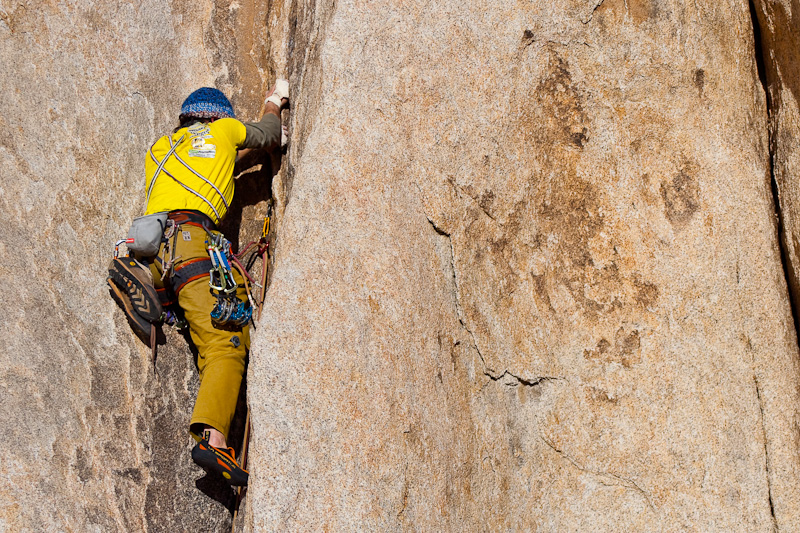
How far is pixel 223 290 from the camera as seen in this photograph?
15.0 ft

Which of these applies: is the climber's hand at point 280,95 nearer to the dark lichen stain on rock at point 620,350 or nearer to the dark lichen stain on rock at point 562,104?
the dark lichen stain on rock at point 562,104

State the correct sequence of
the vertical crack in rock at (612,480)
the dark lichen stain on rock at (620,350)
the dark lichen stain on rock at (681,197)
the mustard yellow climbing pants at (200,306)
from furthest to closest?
the mustard yellow climbing pants at (200,306)
the dark lichen stain on rock at (681,197)
the dark lichen stain on rock at (620,350)
the vertical crack in rock at (612,480)

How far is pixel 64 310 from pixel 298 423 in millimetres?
2125

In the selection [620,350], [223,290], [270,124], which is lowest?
[620,350]

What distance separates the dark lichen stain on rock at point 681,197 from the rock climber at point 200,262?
2993mm

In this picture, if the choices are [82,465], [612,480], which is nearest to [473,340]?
[612,480]

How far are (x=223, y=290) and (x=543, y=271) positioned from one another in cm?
225

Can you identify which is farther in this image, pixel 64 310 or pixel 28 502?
pixel 64 310

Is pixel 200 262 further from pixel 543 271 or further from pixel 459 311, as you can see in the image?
pixel 543 271

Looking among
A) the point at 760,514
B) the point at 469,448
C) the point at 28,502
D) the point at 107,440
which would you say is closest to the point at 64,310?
the point at 107,440

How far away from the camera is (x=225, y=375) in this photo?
4.46 meters

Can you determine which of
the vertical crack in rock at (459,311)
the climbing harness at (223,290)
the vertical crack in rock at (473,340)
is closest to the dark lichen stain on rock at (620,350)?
the vertical crack in rock at (473,340)

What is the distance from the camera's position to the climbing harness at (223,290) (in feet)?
14.7

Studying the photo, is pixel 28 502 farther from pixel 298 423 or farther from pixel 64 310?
pixel 298 423
